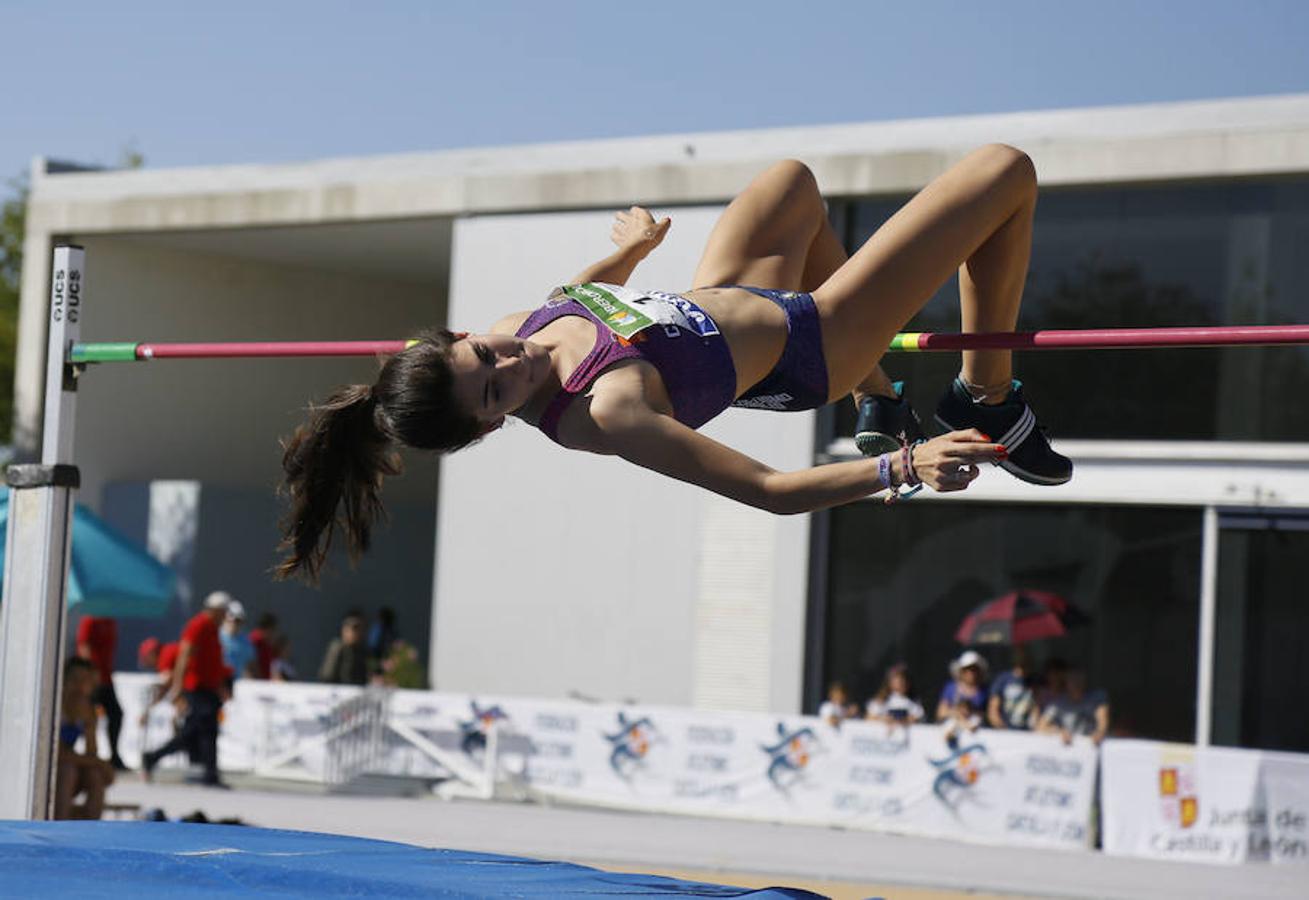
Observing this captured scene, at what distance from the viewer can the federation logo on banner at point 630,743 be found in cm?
1367

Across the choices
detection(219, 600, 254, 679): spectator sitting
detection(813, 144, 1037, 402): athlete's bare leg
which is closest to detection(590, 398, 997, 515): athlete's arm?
detection(813, 144, 1037, 402): athlete's bare leg

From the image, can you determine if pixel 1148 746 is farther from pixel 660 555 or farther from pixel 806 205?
pixel 806 205

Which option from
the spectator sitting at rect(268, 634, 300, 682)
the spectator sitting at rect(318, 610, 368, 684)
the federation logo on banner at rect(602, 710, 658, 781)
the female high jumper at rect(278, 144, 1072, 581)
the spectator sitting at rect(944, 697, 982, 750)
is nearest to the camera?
the female high jumper at rect(278, 144, 1072, 581)

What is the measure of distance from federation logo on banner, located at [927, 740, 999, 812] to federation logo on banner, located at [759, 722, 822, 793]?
2.91 feet

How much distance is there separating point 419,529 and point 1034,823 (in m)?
11.4

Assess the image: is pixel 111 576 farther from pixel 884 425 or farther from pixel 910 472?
pixel 910 472

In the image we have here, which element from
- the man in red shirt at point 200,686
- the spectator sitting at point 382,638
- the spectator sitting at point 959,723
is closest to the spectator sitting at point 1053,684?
the spectator sitting at point 959,723

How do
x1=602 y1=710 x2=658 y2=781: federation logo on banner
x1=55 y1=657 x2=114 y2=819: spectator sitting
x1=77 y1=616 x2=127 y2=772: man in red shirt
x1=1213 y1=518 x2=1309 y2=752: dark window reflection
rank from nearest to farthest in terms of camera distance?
x1=55 y1=657 x2=114 y2=819: spectator sitting, x1=602 y1=710 x2=658 y2=781: federation logo on banner, x1=1213 y1=518 x2=1309 y2=752: dark window reflection, x1=77 y1=616 x2=127 y2=772: man in red shirt

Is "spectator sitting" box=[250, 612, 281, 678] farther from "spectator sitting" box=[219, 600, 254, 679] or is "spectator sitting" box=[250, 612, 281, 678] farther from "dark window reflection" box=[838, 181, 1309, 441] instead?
"dark window reflection" box=[838, 181, 1309, 441]

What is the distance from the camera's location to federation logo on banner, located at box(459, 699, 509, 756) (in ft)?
47.1

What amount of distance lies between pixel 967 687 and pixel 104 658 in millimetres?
6343

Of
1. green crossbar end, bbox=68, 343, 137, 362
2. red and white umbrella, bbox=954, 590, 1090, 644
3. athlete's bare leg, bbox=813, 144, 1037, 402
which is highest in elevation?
athlete's bare leg, bbox=813, 144, 1037, 402

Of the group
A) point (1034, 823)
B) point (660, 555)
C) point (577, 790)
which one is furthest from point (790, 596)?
point (1034, 823)

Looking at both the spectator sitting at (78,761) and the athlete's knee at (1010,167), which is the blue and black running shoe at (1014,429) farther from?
the spectator sitting at (78,761)
